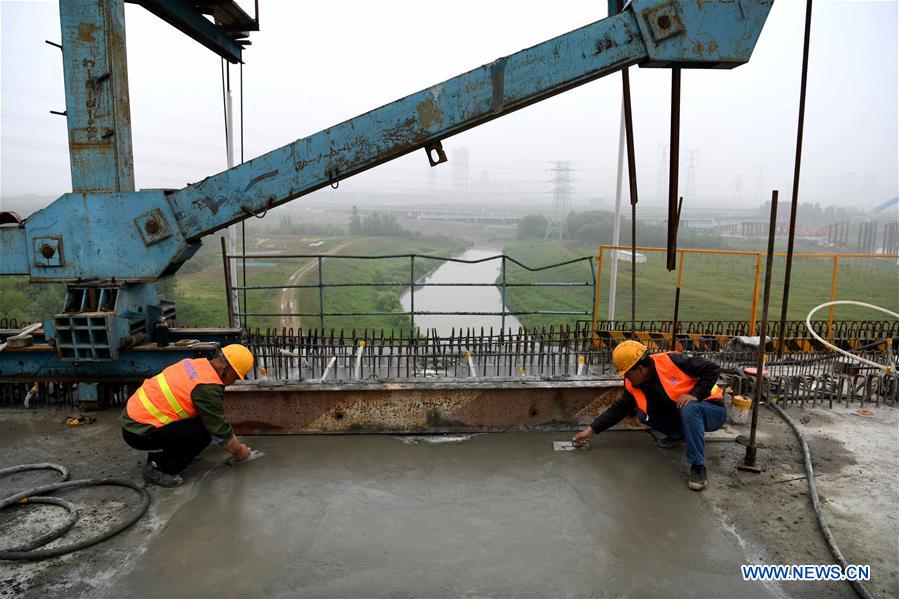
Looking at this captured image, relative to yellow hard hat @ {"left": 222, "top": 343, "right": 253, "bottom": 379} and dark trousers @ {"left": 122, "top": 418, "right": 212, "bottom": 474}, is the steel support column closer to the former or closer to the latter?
yellow hard hat @ {"left": 222, "top": 343, "right": 253, "bottom": 379}

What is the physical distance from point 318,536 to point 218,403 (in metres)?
1.36

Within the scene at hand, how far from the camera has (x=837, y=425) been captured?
607cm

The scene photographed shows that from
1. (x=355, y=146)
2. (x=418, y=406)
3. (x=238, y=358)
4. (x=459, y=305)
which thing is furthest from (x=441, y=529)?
(x=459, y=305)

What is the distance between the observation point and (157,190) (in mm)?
5551

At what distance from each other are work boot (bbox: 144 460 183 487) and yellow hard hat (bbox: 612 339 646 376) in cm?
365

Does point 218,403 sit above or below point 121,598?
Answer: above

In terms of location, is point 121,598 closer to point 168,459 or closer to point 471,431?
point 168,459

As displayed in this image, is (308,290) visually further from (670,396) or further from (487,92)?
(670,396)

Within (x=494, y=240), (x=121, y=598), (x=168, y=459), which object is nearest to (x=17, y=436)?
(x=168, y=459)

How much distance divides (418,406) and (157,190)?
3182 mm

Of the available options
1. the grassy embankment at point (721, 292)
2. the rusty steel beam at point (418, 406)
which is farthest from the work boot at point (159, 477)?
the grassy embankment at point (721, 292)

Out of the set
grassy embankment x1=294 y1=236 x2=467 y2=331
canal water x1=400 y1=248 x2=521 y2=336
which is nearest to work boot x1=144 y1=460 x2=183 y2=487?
grassy embankment x1=294 y1=236 x2=467 y2=331

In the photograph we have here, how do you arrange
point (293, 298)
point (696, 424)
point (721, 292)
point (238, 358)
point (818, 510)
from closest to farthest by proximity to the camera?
point (818, 510) → point (238, 358) → point (696, 424) → point (721, 292) → point (293, 298)

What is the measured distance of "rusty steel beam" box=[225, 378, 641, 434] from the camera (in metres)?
5.51
